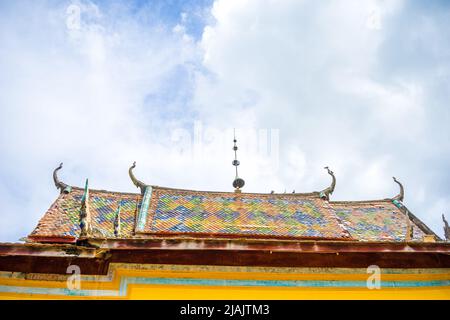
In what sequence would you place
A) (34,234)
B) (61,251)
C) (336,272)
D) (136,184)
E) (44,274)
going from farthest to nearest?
1. (136,184)
2. (34,234)
3. (336,272)
4. (44,274)
5. (61,251)

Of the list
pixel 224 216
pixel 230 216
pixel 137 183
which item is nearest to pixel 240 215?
pixel 230 216

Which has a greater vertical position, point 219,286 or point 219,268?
point 219,268

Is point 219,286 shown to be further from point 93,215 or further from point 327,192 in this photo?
point 327,192

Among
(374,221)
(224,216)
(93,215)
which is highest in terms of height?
(374,221)

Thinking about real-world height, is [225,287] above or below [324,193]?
below

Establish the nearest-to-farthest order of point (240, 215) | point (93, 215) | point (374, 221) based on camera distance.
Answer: point (93, 215)
point (240, 215)
point (374, 221)

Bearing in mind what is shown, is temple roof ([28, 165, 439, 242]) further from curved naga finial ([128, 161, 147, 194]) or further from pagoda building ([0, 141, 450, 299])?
pagoda building ([0, 141, 450, 299])

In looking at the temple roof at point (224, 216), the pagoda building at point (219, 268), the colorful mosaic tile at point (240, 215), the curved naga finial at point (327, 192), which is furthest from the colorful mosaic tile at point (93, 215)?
the curved naga finial at point (327, 192)

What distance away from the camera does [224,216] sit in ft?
27.5

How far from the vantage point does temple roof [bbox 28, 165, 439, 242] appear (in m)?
7.21

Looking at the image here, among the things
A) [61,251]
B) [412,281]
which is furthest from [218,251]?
[412,281]

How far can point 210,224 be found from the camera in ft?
25.7
